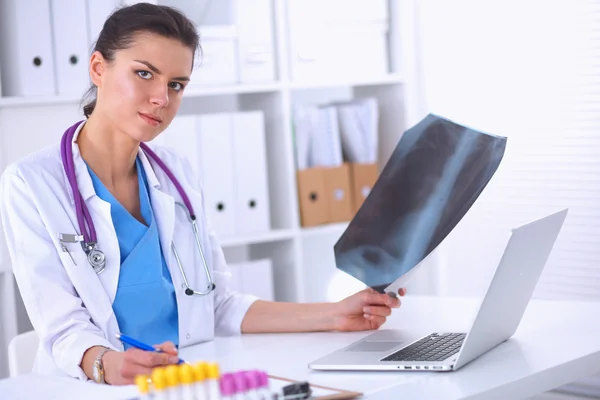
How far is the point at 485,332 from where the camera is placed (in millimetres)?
1483

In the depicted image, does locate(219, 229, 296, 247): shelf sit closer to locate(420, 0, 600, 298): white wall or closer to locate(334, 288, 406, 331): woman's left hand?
locate(420, 0, 600, 298): white wall

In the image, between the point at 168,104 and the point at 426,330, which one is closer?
the point at 426,330

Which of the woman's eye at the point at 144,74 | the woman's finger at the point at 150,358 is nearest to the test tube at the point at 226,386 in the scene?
the woman's finger at the point at 150,358

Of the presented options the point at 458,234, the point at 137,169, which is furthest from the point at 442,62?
the point at 137,169

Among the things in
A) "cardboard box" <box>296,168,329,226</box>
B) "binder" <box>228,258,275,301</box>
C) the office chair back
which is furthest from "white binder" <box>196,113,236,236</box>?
the office chair back

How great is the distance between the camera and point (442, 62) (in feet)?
11.5

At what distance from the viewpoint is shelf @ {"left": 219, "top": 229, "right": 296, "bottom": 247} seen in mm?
3115

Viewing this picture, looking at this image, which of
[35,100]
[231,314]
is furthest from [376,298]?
[35,100]

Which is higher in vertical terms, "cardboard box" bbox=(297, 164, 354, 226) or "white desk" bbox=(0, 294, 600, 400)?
"cardboard box" bbox=(297, 164, 354, 226)

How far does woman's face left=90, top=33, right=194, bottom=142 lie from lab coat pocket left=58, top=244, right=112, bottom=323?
0.32 metres

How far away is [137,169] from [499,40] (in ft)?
5.70

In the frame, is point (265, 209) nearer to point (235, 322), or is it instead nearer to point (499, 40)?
point (499, 40)

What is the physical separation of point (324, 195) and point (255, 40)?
62 cm

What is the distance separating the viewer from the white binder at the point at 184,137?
2965mm
